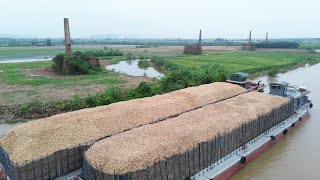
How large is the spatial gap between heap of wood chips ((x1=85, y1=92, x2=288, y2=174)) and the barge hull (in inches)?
61.1

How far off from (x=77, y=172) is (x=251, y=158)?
9.69 metres

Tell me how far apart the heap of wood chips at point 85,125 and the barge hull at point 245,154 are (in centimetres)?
410

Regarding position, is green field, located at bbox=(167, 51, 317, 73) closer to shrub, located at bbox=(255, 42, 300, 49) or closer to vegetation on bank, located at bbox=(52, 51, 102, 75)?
vegetation on bank, located at bbox=(52, 51, 102, 75)

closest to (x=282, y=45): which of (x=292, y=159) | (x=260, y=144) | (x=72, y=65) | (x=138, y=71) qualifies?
(x=138, y=71)

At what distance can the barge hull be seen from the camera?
12.9 m

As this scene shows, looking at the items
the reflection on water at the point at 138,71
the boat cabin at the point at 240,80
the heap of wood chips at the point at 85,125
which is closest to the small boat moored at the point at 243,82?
the boat cabin at the point at 240,80

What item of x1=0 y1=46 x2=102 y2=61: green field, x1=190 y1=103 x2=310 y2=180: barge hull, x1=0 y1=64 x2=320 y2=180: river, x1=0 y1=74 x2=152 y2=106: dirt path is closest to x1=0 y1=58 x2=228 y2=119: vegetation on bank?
x1=0 y1=74 x2=152 y2=106: dirt path

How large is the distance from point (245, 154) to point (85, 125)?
8.72 m

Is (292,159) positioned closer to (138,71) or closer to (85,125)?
(85,125)

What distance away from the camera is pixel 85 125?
13.5m

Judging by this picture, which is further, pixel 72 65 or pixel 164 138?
pixel 72 65

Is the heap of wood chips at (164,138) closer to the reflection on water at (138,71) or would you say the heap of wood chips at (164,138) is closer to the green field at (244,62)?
the reflection on water at (138,71)

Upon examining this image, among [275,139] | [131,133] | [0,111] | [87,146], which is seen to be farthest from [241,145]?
[0,111]

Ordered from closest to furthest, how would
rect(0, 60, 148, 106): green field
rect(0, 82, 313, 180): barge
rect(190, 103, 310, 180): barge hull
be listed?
rect(0, 82, 313, 180): barge < rect(190, 103, 310, 180): barge hull < rect(0, 60, 148, 106): green field
